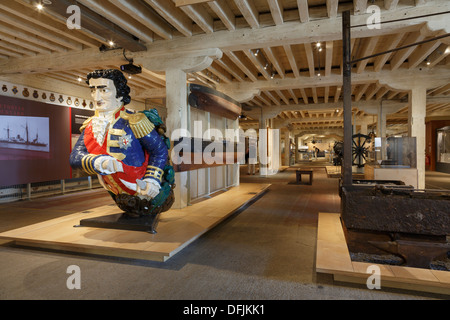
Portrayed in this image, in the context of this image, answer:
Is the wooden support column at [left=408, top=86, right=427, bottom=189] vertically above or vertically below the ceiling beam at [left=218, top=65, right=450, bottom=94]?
below

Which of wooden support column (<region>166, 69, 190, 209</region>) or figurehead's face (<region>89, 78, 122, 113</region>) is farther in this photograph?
wooden support column (<region>166, 69, 190, 209</region>)

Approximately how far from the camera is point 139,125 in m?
2.97

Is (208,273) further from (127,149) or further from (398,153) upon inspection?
(398,153)

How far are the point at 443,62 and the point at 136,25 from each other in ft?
23.0

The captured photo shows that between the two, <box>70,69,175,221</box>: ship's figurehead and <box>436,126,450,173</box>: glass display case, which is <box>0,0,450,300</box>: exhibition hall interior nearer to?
<box>70,69,175,221</box>: ship's figurehead

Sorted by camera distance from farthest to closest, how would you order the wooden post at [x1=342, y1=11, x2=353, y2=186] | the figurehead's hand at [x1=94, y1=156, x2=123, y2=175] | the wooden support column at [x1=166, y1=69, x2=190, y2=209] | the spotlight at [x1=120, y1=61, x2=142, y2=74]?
the spotlight at [x1=120, y1=61, x2=142, y2=74], the wooden support column at [x1=166, y1=69, x2=190, y2=209], the wooden post at [x1=342, y1=11, x2=353, y2=186], the figurehead's hand at [x1=94, y1=156, x2=123, y2=175]

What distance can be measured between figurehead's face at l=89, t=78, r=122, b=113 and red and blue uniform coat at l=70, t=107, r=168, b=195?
0.13 metres

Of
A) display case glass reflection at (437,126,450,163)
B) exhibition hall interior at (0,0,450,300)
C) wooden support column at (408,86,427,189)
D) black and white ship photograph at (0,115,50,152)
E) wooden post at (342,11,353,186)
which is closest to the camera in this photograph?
exhibition hall interior at (0,0,450,300)

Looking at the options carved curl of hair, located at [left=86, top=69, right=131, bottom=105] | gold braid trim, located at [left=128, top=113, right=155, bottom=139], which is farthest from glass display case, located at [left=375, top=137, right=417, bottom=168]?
carved curl of hair, located at [left=86, top=69, right=131, bottom=105]

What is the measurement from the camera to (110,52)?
16.5ft

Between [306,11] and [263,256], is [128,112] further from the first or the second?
[306,11]

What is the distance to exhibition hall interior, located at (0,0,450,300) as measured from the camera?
236 centimetres

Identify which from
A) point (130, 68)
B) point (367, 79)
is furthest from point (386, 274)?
point (367, 79)

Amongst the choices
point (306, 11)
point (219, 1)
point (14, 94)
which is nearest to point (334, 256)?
point (306, 11)
